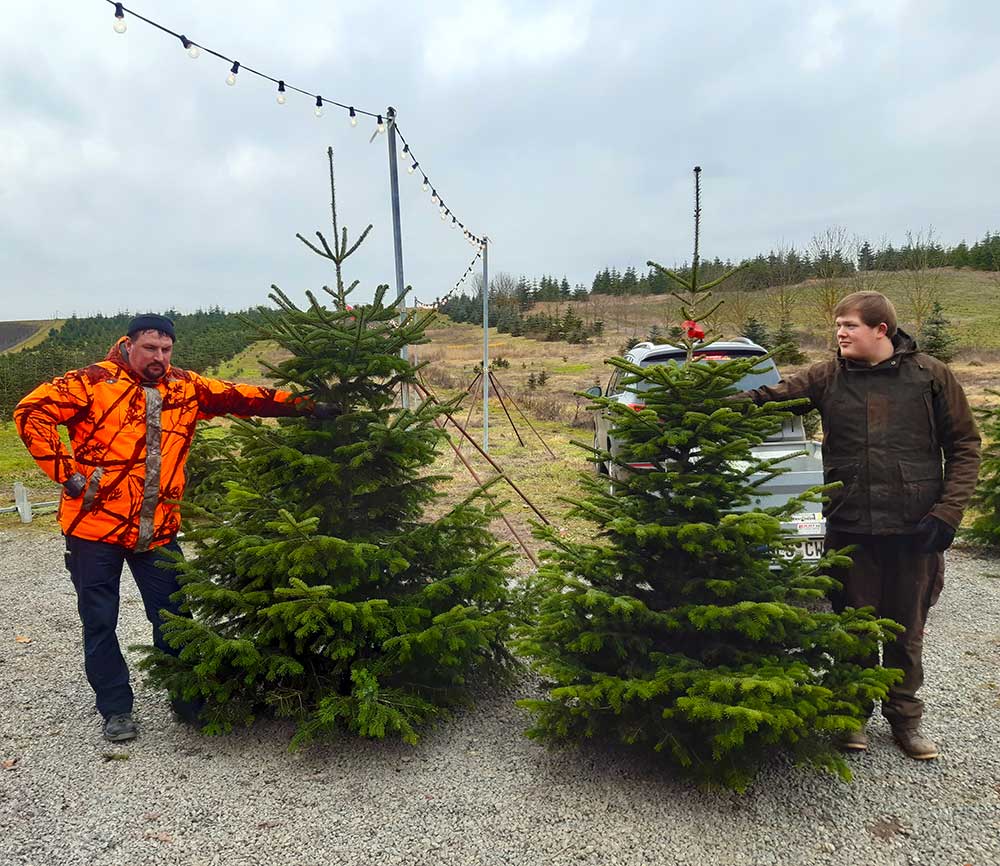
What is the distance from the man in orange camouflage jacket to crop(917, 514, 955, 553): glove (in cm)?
275

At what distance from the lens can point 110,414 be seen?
3377 millimetres

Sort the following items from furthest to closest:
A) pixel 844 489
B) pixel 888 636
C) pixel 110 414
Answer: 1. pixel 110 414
2. pixel 844 489
3. pixel 888 636

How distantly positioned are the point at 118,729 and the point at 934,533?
12.7 feet

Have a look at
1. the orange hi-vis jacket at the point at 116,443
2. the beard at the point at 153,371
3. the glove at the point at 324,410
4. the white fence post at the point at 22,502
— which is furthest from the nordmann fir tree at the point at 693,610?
the white fence post at the point at 22,502

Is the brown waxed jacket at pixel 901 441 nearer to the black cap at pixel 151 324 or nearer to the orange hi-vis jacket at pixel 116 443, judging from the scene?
the orange hi-vis jacket at pixel 116 443

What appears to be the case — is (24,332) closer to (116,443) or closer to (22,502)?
(22,502)

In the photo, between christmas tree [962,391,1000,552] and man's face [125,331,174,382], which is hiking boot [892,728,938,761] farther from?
christmas tree [962,391,1000,552]

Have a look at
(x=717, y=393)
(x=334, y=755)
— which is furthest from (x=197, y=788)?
(x=717, y=393)

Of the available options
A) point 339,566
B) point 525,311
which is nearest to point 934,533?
point 339,566

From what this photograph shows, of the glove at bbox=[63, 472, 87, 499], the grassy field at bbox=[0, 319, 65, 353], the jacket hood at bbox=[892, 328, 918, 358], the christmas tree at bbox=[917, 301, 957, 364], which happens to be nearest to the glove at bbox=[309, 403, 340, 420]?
the glove at bbox=[63, 472, 87, 499]

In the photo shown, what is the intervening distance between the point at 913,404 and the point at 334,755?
305cm

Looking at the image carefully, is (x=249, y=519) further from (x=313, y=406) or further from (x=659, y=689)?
(x=659, y=689)

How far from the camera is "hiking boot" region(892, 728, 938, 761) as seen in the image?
10.6ft

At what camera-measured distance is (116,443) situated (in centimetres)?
340
